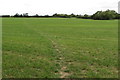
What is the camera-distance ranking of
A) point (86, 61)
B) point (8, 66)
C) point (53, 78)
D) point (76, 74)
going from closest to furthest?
point (53, 78)
point (76, 74)
point (8, 66)
point (86, 61)

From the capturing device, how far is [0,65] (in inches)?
337

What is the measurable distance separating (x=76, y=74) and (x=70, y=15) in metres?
167

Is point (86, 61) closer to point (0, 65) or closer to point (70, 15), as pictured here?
point (0, 65)

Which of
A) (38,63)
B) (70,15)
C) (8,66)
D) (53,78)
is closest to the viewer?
(53,78)

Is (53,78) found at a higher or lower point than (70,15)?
lower

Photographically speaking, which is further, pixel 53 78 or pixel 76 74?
pixel 76 74

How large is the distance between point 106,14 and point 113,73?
446 ft

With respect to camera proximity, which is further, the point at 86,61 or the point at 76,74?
the point at 86,61

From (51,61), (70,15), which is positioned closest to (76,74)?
(51,61)

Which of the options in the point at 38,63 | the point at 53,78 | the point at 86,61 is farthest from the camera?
the point at 86,61

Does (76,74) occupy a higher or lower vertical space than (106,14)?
lower

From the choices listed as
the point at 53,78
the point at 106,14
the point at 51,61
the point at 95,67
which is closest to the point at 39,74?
the point at 53,78

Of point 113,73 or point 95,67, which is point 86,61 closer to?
point 95,67

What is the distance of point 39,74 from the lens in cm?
736
